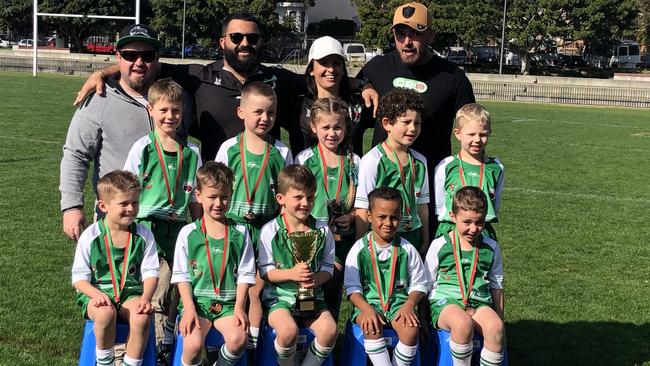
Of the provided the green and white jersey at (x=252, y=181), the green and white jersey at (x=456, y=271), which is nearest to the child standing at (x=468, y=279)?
the green and white jersey at (x=456, y=271)

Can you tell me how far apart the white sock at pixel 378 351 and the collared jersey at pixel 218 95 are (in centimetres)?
170

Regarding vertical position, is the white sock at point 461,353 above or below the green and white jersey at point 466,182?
below

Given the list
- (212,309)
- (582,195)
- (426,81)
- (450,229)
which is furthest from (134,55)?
(582,195)

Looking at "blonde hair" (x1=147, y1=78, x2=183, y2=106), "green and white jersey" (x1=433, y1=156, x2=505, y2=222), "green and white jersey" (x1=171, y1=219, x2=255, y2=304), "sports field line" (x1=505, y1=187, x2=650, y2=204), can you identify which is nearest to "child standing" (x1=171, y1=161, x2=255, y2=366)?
"green and white jersey" (x1=171, y1=219, x2=255, y2=304)

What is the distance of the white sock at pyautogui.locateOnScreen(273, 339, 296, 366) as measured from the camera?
13.9ft

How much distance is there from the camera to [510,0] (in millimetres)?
51625

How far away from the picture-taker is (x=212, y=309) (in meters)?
4.27

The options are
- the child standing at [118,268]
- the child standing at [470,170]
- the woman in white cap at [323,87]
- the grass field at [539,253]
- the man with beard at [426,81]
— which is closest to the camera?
the child standing at [118,268]

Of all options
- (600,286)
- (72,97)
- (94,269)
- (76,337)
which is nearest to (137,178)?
(94,269)

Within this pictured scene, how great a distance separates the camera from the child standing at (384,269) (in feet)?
14.5

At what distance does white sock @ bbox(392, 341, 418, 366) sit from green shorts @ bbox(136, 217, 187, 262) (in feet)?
4.88

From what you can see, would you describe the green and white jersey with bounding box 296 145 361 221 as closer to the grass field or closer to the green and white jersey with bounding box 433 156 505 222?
the green and white jersey with bounding box 433 156 505 222

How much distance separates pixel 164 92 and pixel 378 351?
1926 mm

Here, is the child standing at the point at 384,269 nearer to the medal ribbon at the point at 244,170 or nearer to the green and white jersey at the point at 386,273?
the green and white jersey at the point at 386,273
